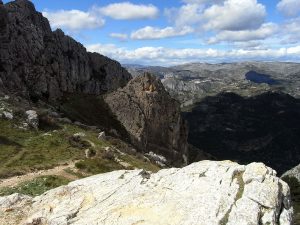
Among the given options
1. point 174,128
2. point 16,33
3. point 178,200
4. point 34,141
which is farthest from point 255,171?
point 16,33

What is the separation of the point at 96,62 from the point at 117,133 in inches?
2507

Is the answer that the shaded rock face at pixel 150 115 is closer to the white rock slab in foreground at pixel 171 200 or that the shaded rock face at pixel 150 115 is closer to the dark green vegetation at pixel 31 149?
the dark green vegetation at pixel 31 149

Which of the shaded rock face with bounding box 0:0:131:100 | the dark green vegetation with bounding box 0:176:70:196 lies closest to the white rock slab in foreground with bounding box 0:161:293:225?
the dark green vegetation with bounding box 0:176:70:196

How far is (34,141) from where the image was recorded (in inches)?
2462

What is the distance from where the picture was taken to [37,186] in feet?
140

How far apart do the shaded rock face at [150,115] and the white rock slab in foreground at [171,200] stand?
243ft

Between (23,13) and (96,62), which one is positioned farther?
(96,62)

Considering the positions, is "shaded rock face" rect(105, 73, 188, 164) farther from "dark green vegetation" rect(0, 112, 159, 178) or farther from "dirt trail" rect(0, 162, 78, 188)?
"dirt trail" rect(0, 162, 78, 188)

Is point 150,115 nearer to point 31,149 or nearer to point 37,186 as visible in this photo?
point 31,149

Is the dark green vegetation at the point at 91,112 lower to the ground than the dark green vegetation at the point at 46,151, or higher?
lower

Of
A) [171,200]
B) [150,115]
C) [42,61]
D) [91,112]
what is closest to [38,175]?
[171,200]

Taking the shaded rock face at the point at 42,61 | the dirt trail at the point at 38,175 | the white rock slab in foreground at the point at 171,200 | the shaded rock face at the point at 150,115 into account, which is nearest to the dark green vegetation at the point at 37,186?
the dirt trail at the point at 38,175

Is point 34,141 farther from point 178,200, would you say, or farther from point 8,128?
point 178,200

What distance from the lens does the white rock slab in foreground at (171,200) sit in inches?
900
